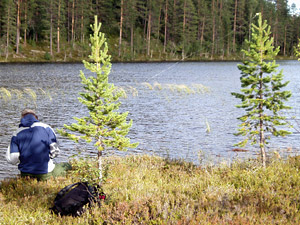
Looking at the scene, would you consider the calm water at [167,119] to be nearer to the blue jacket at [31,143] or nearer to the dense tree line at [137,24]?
the blue jacket at [31,143]

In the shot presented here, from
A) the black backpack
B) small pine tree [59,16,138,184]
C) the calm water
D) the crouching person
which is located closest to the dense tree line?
the calm water

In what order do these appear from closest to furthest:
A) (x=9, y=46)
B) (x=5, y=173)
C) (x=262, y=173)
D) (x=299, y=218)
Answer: (x=299, y=218) < (x=262, y=173) < (x=5, y=173) < (x=9, y=46)

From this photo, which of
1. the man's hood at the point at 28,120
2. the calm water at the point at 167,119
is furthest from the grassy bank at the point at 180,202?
the calm water at the point at 167,119

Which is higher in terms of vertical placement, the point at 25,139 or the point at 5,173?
the point at 25,139

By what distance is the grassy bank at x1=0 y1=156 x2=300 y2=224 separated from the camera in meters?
4.89

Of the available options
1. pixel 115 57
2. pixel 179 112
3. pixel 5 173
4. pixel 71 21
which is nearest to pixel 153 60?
pixel 115 57

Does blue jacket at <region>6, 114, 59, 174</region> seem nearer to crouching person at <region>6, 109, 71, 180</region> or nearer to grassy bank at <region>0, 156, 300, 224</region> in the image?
crouching person at <region>6, 109, 71, 180</region>

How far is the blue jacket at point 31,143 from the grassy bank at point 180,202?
594 mm

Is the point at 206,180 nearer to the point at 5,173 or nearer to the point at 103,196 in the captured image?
the point at 103,196

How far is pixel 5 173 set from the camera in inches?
446

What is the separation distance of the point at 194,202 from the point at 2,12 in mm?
80717

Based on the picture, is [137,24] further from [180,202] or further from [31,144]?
[180,202]

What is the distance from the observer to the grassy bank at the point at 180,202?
4895 mm

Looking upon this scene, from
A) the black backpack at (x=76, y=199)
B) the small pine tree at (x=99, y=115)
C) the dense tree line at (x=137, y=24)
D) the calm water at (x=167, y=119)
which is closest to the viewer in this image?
the black backpack at (x=76, y=199)
